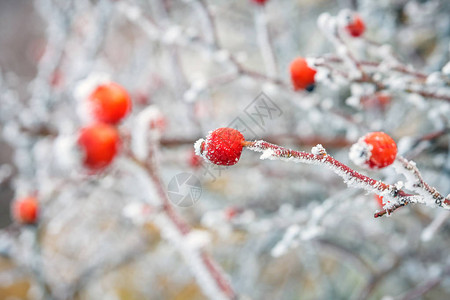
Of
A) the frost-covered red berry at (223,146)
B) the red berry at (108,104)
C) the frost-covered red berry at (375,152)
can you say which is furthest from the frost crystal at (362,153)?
the red berry at (108,104)

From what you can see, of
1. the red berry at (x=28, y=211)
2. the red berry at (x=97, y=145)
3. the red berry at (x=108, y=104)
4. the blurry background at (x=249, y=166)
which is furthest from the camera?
the red berry at (x=28, y=211)

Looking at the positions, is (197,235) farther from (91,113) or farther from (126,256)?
(126,256)

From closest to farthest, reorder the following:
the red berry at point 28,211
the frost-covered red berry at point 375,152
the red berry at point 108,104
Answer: the frost-covered red berry at point 375,152 → the red berry at point 108,104 → the red berry at point 28,211

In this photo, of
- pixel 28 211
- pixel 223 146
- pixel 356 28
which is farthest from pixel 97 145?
pixel 28 211

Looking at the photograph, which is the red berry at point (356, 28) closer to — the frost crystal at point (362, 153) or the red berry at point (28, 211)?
the frost crystal at point (362, 153)

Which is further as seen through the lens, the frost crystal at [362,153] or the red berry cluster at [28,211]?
the red berry cluster at [28,211]

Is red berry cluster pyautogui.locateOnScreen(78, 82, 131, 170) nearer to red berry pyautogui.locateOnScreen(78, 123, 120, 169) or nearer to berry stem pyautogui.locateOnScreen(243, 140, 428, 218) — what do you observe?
red berry pyautogui.locateOnScreen(78, 123, 120, 169)

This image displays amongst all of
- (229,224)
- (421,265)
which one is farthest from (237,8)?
(421,265)
